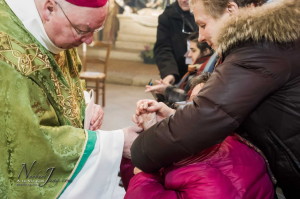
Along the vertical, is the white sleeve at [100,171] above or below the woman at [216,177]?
below

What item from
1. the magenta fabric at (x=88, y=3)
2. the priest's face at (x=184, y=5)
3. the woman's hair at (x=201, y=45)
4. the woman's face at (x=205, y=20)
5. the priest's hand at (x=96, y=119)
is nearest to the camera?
the magenta fabric at (x=88, y=3)

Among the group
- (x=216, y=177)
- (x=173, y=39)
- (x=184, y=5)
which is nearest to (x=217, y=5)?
(x=216, y=177)

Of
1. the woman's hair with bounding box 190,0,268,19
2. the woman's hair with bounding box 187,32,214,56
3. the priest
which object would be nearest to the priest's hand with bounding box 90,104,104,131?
the priest

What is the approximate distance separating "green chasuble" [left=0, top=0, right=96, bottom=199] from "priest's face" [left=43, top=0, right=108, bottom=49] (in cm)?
9

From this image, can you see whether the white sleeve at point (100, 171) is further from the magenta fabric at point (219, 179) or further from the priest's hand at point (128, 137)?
the magenta fabric at point (219, 179)

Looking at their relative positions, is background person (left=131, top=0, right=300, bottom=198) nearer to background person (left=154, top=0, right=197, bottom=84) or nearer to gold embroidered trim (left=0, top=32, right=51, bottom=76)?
gold embroidered trim (left=0, top=32, right=51, bottom=76)

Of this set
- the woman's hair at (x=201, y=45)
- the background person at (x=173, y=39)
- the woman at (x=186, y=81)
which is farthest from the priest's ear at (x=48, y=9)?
the background person at (x=173, y=39)

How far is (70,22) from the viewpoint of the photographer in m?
1.51

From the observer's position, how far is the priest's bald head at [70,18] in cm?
150

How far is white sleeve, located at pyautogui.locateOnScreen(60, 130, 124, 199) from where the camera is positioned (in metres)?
1.50

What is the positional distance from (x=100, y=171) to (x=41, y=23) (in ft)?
2.15

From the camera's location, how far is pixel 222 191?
119 cm

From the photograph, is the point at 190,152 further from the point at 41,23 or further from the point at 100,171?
the point at 41,23

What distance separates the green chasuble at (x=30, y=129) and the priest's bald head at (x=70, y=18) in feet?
0.30
